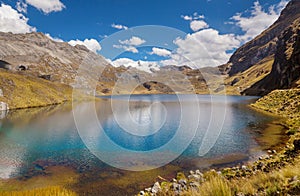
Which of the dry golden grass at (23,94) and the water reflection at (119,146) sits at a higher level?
the dry golden grass at (23,94)

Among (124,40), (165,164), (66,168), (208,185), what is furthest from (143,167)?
(208,185)

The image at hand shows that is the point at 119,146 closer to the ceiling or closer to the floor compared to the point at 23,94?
closer to the floor

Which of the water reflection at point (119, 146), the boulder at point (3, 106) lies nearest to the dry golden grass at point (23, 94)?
the boulder at point (3, 106)

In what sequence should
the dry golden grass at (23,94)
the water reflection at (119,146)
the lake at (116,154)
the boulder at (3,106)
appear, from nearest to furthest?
the lake at (116,154) < the water reflection at (119,146) < the boulder at (3,106) < the dry golden grass at (23,94)

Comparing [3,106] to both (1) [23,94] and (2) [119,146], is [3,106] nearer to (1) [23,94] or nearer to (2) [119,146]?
(1) [23,94]

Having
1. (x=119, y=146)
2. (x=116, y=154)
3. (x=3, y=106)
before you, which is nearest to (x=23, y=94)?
(x=3, y=106)

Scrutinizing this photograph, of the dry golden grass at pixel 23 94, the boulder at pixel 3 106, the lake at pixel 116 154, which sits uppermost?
the dry golden grass at pixel 23 94

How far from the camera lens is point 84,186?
20656mm

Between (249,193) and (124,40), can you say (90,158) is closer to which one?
(124,40)

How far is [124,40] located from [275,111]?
65.0 meters

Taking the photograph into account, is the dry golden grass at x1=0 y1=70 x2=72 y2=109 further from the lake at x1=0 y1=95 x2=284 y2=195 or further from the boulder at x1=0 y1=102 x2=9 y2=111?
the lake at x1=0 y1=95 x2=284 y2=195

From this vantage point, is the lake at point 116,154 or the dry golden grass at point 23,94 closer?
the lake at point 116,154

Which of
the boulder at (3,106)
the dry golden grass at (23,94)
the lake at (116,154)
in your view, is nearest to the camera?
the lake at (116,154)

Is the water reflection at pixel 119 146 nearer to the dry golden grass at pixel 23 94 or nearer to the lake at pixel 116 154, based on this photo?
the lake at pixel 116 154
